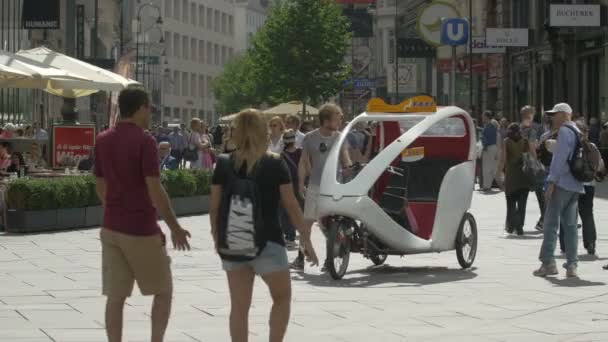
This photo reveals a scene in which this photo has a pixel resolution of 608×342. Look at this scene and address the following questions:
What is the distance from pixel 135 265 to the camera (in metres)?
8.41

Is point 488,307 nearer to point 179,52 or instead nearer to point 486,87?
point 486,87

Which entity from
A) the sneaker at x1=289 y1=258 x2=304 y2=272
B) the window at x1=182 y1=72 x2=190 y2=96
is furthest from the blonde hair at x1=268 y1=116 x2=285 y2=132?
the window at x1=182 y1=72 x2=190 y2=96

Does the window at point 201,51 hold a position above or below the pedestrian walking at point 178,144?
above

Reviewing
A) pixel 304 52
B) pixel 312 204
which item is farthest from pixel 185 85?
pixel 312 204

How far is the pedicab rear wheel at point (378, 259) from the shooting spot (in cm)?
1513

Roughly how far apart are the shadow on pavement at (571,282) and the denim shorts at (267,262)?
5.67 m

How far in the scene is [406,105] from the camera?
15289 millimetres

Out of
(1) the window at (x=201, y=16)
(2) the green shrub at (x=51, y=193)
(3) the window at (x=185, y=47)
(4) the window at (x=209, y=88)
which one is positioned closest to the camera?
(2) the green shrub at (x=51, y=193)

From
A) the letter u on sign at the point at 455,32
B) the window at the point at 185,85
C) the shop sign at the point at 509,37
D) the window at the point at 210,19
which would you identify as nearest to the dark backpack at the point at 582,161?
the letter u on sign at the point at 455,32

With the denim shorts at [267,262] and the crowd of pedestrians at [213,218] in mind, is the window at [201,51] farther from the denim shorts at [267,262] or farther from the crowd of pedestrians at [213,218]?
the denim shorts at [267,262]

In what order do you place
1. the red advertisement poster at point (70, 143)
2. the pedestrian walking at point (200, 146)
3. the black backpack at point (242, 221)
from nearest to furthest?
the black backpack at point (242, 221) < the red advertisement poster at point (70, 143) < the pedestrian walking at point (200, 146)

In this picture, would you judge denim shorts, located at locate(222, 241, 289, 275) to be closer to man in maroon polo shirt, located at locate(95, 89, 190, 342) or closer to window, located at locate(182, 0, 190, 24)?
man in maroon polo shirt, located at locate(95, 89, 190, 342)

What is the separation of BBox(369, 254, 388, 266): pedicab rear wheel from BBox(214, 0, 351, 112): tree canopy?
59673 millimetres

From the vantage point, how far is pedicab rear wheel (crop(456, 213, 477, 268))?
49.5 feet
